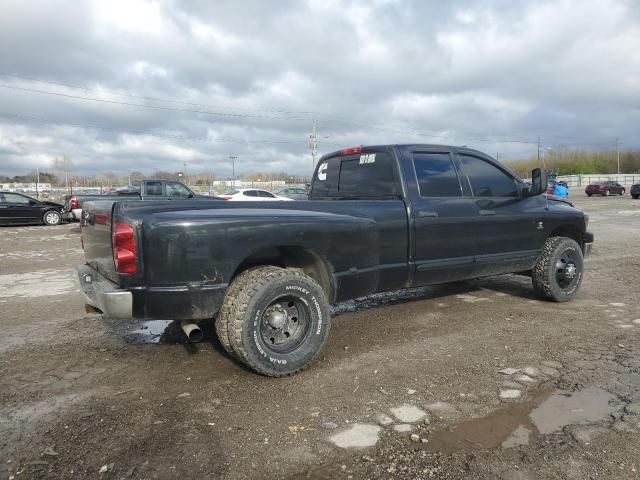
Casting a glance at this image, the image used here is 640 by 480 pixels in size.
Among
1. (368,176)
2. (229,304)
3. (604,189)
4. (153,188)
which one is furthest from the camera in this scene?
(604,189)

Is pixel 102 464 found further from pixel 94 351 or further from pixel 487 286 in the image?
pixel 487 286

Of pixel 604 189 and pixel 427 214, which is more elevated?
pixel 604 189

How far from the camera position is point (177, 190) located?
55.3ft

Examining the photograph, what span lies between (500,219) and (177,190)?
13.4m

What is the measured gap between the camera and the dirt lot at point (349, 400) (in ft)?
8.51

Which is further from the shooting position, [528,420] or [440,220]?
[440,220]

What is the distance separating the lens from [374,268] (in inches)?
171

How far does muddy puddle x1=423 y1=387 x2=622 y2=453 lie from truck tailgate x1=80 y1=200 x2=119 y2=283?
2431 mm

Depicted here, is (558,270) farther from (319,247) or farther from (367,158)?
(319,247)

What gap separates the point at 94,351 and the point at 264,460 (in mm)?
2480

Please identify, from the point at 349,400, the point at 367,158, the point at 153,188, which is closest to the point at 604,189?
the point at 153,188

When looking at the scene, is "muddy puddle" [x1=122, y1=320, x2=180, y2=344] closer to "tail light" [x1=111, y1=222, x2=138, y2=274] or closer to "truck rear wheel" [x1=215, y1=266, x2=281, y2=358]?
"truck rear wheel" [x1=215, y1=266, x2=281, y2=358]

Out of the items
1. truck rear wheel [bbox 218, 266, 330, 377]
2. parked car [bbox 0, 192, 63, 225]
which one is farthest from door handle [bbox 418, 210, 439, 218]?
parked car [bbox 0, 192, 63, 225]

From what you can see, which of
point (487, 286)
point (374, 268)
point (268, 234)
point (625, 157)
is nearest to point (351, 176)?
point (374, 268)
